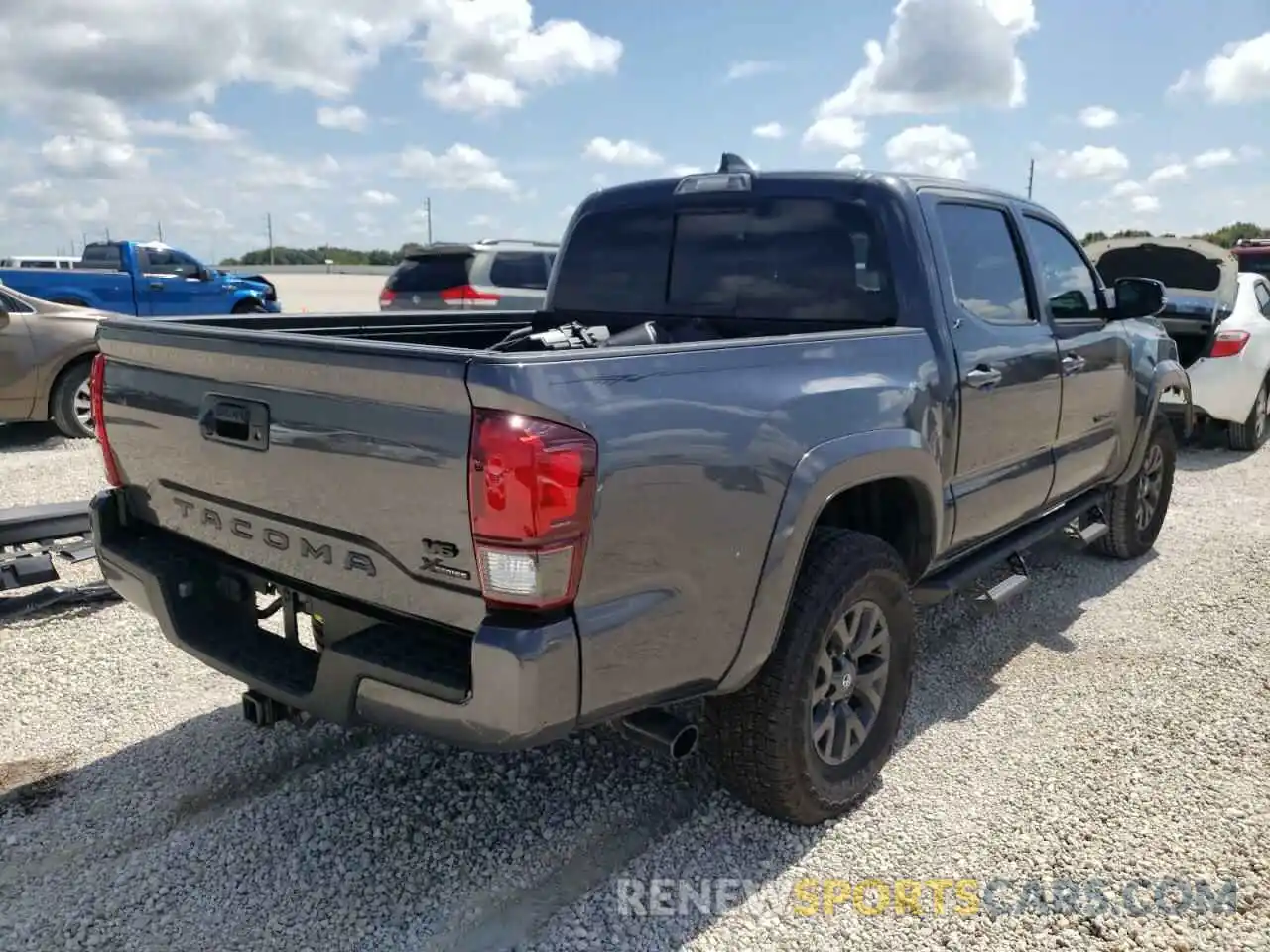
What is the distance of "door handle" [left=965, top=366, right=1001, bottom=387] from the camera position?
3618 millimetres

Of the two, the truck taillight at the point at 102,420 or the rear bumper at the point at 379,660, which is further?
the truck taillight at the point at 102,420

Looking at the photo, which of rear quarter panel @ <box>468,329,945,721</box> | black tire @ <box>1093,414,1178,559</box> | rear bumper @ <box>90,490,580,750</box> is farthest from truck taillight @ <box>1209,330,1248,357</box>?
rear bumper @ <box>90,490,580,750</box>

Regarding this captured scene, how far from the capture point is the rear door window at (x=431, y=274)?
12.0 metres

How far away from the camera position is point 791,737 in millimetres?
2891

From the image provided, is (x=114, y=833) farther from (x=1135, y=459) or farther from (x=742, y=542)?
(x=1135, y=459)

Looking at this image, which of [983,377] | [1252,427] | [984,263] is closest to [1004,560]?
[983,377]

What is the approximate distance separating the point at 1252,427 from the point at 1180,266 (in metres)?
1.60

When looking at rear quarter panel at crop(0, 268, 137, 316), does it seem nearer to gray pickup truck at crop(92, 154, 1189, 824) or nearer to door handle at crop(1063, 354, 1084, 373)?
gray pickup truck at crop(92, 154, 1189, 824)

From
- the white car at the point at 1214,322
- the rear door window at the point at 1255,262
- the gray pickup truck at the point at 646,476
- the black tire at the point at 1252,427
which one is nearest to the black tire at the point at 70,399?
the gray pickup truck at the point at 646,476

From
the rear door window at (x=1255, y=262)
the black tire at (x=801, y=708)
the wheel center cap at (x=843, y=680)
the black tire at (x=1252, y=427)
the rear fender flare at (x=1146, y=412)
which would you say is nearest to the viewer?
the black tire at (x=801, y=708)

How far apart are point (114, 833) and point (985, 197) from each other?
12.7 ft

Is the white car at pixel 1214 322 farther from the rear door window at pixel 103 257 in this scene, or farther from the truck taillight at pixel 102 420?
the rear door window at pixel 103 257

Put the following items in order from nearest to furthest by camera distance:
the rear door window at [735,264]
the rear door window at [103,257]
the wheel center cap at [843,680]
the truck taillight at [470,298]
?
the wheel center cap at [843,680], the rear door window at [735,264], the truck taillight at [470,298], the rear door window at [103,257]

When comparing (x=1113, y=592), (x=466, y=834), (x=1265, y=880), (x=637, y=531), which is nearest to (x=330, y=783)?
(x=466, y=834)
